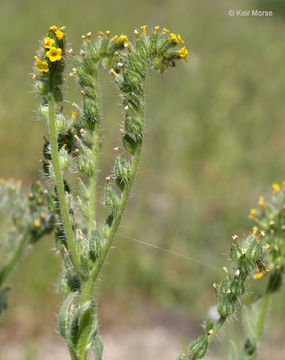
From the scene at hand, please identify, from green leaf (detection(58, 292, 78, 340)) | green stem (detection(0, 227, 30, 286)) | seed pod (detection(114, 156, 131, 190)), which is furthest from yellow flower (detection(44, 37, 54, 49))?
green stem (detection(0, 227, 30, 286))

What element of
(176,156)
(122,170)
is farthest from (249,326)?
(176,156)

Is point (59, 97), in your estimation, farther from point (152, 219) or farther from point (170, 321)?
point (152, 219)

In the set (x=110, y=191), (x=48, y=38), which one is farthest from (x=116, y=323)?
(x=48, y=38)

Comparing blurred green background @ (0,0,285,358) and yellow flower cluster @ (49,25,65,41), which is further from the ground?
blurred green background @ (0,0,285,358)

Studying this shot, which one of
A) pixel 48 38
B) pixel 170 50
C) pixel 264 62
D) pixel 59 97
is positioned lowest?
pixel 59 97

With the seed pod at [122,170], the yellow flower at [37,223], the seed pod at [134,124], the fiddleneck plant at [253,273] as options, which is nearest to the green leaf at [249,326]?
the fiddleneck plant at [253,273]

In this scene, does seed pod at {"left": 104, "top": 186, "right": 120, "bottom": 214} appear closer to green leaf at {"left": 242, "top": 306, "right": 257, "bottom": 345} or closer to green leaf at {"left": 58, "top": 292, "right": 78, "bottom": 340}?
green leaf at {"left": 58, "top": 292, "right": 78, "bottom": 340}

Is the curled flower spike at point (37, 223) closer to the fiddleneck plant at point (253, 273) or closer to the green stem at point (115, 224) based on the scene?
the green stem at point (115, 224)
